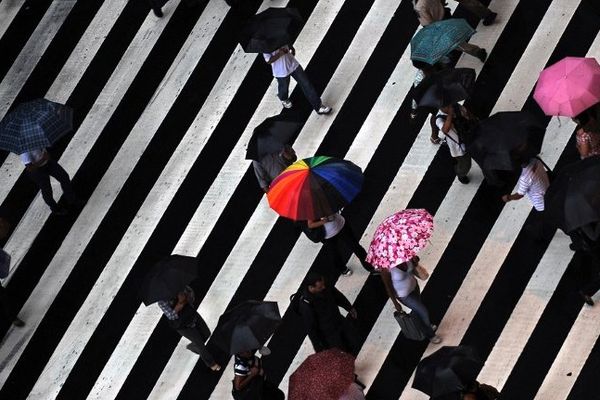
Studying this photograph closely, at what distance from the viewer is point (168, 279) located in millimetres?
13344

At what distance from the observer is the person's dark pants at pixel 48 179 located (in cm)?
1591

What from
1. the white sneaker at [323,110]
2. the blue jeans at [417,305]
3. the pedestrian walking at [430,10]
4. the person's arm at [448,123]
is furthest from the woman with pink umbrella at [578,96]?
the white sneaker at [323,110]

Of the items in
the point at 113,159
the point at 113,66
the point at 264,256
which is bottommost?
the point at 264,256

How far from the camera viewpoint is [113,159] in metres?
17.2

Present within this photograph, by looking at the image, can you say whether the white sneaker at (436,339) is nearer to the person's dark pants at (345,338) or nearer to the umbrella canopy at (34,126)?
the person's dark pants at (345,338)

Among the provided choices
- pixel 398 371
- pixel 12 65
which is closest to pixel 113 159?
pixel 12 65

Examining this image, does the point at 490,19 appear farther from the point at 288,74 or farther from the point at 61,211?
the point at 61,211

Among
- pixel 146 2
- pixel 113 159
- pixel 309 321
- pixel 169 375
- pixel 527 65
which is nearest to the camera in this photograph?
pixel 309 321

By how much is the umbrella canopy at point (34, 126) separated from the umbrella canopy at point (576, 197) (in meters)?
6.18

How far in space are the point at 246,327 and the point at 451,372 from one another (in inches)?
87.2

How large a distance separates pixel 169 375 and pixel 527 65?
19.6 ft

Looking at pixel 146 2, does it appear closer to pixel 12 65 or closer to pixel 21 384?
pixel 12 65

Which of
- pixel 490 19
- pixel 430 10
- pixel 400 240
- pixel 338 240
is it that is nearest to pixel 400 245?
pixel 400 240

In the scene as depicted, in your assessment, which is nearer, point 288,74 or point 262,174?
point 262,174
